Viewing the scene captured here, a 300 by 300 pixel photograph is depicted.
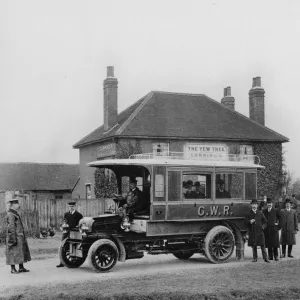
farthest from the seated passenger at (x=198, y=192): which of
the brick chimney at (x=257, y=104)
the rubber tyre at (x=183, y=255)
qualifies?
the brick chimney at (x=257, y=104)

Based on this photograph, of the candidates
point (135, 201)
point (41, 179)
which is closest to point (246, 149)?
point (135, 201)

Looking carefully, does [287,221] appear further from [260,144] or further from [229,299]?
[260,144]

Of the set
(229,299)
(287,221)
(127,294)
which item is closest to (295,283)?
(229,299)

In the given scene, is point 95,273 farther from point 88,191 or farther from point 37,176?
point 37,176

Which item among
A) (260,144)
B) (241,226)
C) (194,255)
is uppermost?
(260,144)

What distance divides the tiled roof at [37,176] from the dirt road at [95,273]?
1337 inches

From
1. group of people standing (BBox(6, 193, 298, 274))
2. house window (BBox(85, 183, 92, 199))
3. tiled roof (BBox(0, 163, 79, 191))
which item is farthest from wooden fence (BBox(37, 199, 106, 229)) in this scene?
tiled roof (BBox(0, 163, 79, 191))

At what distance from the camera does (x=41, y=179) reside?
163ft

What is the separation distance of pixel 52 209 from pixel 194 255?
30.0 feet

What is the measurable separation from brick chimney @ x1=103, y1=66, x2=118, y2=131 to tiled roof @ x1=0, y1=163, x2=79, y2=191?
18068 millimetres

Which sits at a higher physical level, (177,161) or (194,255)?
(177,161)

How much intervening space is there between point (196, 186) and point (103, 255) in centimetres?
302

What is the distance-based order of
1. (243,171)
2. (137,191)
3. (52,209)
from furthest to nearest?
(52,209) < (243,171) < (137,191)

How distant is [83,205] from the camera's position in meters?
24.1
